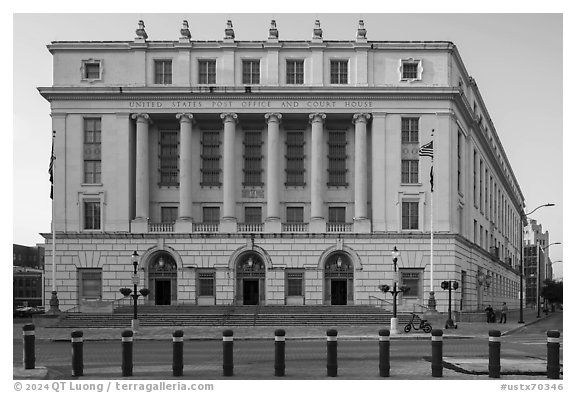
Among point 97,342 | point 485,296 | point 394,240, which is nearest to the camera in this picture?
point 97,342

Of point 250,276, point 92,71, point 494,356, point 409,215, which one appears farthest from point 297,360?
point 92,71

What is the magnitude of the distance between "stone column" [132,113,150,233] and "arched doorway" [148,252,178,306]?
2.85m

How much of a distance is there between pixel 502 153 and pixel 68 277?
7155 centimetres

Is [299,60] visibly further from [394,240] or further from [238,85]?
[394,240]

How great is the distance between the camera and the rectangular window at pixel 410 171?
2822 inches

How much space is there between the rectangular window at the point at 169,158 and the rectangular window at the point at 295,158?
370 inches

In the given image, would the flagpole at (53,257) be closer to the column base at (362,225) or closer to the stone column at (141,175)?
the stone column at (141,175)

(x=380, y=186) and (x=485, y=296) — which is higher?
(x=380, y=186)

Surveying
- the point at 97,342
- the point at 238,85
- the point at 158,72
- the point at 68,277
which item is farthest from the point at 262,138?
the point at 97,342

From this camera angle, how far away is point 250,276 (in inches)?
2810

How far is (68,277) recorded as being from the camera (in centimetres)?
7050

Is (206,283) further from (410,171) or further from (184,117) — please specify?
(410,171)

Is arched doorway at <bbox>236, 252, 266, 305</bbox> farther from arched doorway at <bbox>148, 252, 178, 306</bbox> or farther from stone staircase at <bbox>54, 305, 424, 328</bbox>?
arched doorway at <bbox>148, 252, 178, 306</bbox>

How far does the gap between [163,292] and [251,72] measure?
19.3 meters
